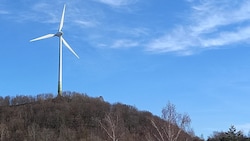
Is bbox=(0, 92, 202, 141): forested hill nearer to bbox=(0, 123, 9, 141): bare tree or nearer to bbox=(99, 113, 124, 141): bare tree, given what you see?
bbox=(0, 123, 9, 141): bare tree

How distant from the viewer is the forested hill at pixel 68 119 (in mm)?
114438

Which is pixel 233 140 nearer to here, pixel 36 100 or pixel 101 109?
pixel 101 109

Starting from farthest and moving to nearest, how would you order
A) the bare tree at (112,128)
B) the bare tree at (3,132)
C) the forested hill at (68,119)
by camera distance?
the forested hill at (68,119)
the bare tree at (3,132)
the bare tree at (112,128)

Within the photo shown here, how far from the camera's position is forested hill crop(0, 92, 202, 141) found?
114m

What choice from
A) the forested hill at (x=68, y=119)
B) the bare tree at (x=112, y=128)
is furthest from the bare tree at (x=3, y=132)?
the bare tree at (x=112, y=128)

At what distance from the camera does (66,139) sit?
113m

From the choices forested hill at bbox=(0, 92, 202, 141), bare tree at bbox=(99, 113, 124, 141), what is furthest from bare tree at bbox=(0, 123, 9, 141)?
bare tree at bbox=(99, 113, 124, 141)

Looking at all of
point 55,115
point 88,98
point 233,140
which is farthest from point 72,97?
point 233,140

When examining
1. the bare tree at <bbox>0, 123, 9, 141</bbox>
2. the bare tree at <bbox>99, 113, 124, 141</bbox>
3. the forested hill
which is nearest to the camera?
the bare tree at <bbox>99, 113, 124, 141</bbox>

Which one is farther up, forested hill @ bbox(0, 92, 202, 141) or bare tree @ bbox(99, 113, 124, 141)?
forested hill @ bbox(0, 92, 202, 141)

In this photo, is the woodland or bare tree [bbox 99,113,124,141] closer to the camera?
bare tree [bbox 99,113,124,141]

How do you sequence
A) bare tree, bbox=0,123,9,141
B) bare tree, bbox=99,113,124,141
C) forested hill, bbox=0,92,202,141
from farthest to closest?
forested hill, bbox=0,92,202,141
bare tree, bbox=0,123,9,141
bare tree, bbox=99,113,124,141

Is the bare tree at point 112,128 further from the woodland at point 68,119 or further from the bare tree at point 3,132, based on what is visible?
the bare tree at point 3,132

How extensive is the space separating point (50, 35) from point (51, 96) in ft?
166
